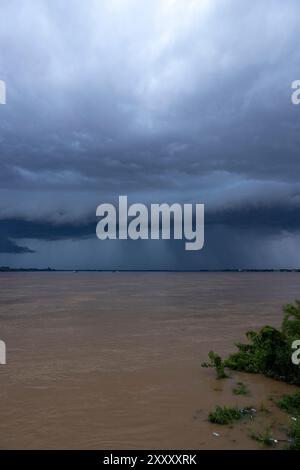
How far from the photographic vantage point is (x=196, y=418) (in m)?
11.3

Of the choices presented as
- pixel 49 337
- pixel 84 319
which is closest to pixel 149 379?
pixel 49 337

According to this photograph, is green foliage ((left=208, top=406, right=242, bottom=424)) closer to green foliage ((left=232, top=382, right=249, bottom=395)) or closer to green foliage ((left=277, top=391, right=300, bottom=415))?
green foliage ((left=277, top=391, right=300, bottom=415))

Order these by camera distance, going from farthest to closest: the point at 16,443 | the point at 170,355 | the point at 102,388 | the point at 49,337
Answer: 1. the point at 49,337
2. the point at 170,355
3. the point at 102,388
4. the point at 16,443

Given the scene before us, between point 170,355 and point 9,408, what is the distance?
340 inches

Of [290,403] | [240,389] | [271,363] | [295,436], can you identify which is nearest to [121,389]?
[240,389]

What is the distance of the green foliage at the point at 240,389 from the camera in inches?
532

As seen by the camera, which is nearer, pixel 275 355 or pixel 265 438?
pixel 265 438

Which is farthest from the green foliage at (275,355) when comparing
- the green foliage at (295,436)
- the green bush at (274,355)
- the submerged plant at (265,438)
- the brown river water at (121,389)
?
the submerged plant at (265,438)

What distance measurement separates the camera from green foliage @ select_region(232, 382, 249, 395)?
13523 millimetres

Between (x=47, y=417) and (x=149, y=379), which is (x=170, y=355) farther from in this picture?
(x=47, y=417)

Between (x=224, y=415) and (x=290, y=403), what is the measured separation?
8.21ft

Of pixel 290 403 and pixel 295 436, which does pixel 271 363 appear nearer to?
pixel 290 403

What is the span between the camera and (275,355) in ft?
49.9

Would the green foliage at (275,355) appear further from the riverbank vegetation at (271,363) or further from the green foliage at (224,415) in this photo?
the green foliage at (224,415)
